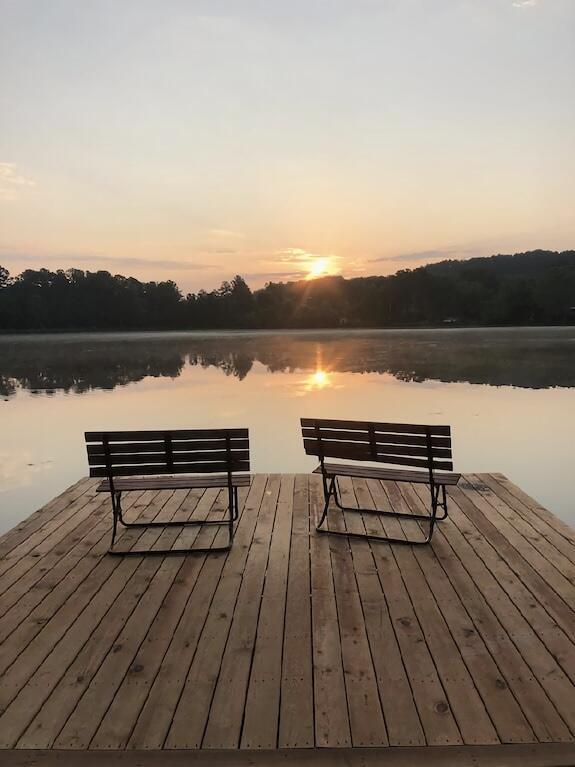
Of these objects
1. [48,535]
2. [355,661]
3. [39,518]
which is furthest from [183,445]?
[355,661]

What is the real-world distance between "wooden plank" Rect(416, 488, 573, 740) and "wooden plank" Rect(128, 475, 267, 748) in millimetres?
1621

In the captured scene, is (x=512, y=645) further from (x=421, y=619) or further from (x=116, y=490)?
(x=116, y=490)

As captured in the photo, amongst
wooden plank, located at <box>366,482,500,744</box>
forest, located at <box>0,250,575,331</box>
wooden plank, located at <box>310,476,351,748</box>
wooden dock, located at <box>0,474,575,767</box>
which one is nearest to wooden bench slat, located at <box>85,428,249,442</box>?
wooden dock, located at <box>0,474,575,767</box>

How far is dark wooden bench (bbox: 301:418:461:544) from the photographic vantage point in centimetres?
454

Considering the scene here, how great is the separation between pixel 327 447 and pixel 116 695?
2730 millimetres

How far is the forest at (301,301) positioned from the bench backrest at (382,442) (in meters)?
85.3

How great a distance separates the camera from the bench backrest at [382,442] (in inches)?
179

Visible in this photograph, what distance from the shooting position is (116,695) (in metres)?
2.67

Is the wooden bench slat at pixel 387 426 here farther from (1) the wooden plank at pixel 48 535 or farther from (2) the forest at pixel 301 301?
(2) the forest at pixel 301 301

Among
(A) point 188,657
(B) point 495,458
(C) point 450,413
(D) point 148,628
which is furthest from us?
(C) point 450,413

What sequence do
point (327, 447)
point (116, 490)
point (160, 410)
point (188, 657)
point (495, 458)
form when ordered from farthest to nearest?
point (160, 410) < point (495, 458) < point (327, 447) < point (116, 490) < point (188, 657)

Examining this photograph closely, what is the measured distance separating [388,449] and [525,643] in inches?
76.2

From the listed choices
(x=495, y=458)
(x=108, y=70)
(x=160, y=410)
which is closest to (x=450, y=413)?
(x=495, y=458)

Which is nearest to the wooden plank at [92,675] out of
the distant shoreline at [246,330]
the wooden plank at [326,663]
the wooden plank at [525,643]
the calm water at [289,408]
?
the wooden plank at [326,663]
